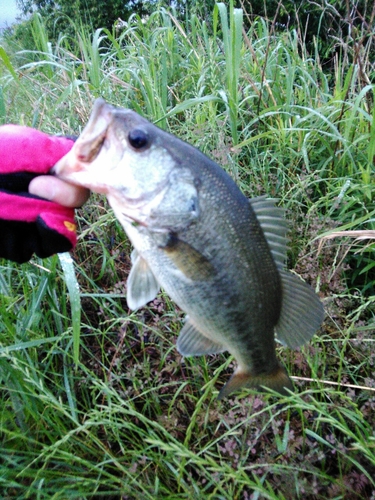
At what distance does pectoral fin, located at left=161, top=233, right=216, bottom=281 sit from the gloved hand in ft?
1.20

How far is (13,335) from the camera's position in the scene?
1713 millimetres

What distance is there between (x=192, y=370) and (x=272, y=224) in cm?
82

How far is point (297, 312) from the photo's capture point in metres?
1.27

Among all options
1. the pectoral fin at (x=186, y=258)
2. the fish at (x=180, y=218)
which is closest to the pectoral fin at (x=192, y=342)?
the fish at (x=180, y=218)

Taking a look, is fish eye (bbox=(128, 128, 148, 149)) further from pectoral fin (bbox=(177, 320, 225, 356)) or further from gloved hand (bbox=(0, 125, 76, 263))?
pectoral fin (bbox=(177, 320, 225, 356))

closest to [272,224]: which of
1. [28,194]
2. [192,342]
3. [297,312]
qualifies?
[297,312]

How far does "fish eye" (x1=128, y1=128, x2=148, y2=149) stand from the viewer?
113 cm

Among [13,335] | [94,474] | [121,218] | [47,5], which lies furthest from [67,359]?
[47,5]

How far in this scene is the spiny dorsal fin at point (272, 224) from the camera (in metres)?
1.21

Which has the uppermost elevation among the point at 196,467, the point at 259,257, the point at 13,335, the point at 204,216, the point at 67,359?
the point at 204,216

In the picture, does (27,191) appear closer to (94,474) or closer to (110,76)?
(94,474)

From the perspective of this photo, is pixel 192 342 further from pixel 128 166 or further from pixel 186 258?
pixel 128 166

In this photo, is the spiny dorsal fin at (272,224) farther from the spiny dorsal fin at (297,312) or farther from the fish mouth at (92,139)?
the fish mouth at (92,139)

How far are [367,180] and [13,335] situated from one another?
174cm
